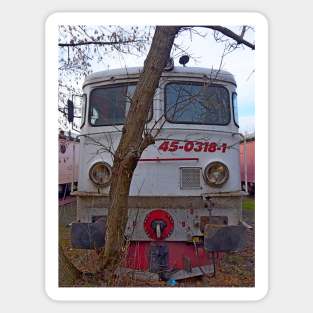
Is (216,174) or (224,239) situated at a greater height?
(216,174)

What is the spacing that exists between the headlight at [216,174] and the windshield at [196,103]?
247 millimetres

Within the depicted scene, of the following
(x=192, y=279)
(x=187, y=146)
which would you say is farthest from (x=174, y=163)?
(x=192, y=279)

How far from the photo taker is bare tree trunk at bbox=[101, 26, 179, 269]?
1813 millimetres

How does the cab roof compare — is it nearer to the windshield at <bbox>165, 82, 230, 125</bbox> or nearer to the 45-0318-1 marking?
the windshield at <bbox>165, 82, 230, 125</bbox>

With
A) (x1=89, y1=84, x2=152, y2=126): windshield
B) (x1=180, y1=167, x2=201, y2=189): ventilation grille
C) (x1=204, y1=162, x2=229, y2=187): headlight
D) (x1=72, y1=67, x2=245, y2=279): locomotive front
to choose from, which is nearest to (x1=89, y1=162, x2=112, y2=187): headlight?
(x1=72, y1=67, x2=245, y2=279): locomotive front

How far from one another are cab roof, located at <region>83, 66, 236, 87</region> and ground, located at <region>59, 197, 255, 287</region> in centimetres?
67

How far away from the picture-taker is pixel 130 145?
1.82 metres

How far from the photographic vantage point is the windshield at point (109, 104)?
2301 mm

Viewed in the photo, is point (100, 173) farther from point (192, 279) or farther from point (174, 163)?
point (192, 279)

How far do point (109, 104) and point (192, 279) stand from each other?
1.06m
